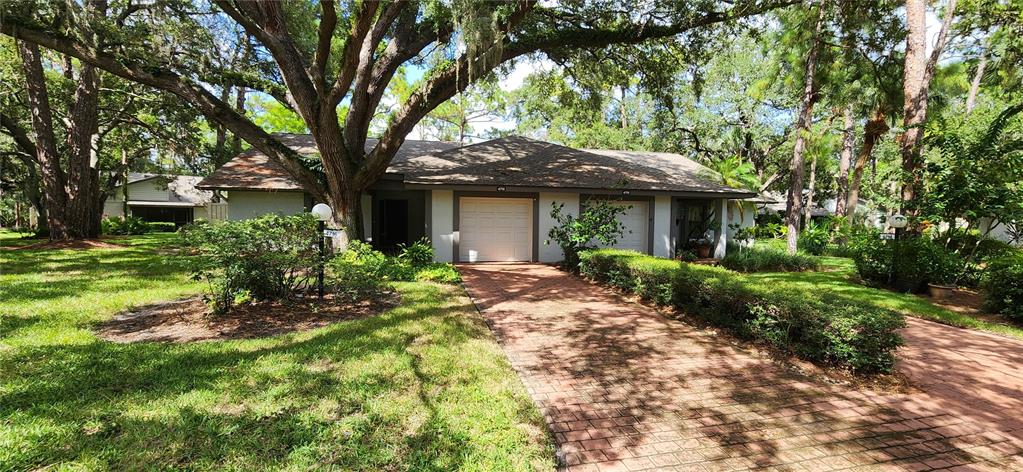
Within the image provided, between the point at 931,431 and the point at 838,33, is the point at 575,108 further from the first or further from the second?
the point at 931,431

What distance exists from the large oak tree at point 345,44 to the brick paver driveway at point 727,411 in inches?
205

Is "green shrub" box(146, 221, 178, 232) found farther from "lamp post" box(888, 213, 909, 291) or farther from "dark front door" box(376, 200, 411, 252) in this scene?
"lamp post" box(888, 213, 909, 291)

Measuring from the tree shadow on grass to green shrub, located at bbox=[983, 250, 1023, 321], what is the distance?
8510 millimetres

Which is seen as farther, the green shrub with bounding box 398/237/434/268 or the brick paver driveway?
the green shrub with bounding box 398/237/434/268

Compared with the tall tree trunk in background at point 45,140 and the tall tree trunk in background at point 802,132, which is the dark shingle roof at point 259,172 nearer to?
the tall tree trunk in background at point 45,140

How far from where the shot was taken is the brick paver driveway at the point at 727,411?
9.14 ft

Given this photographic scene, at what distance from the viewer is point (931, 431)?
3191 mm

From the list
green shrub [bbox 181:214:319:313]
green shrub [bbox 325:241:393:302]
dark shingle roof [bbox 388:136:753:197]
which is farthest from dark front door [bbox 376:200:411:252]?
green shrub [bbox 181:214:319:313]

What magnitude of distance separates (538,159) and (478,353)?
32.1 ft

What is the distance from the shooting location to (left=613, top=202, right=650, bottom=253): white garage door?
12953 mm

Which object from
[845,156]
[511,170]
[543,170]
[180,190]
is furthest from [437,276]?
[180,190]

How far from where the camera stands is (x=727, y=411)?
133 inches

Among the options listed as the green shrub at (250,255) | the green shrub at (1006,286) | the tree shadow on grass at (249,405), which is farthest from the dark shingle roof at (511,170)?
the tree shadow on grass at (249,405)

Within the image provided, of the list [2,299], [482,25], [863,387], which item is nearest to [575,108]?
[482,25]
